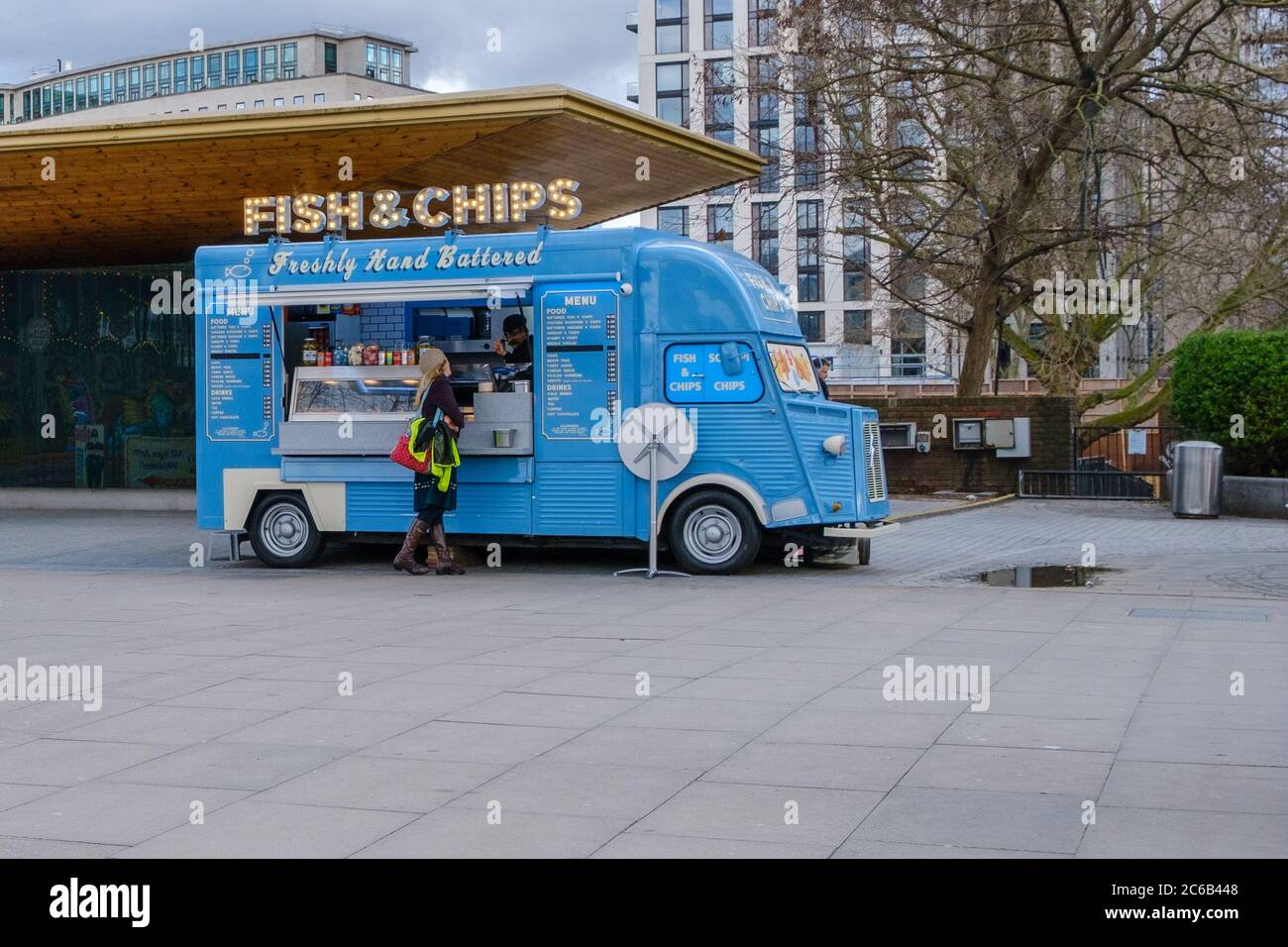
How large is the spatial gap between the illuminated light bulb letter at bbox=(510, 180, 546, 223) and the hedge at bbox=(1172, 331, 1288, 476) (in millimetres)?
12378

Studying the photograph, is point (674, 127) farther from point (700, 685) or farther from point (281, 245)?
point (700, 685)

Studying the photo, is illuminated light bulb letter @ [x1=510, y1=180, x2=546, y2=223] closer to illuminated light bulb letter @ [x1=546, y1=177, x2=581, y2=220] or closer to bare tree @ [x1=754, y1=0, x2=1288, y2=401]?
illuminated light bulb letter @ [x1=546, y1=177, x2=581, y2=220]

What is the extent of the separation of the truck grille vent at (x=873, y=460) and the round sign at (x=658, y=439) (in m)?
1.80

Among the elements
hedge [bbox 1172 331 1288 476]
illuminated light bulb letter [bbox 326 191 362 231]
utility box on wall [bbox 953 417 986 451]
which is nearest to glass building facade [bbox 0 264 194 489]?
illuminated light bulb letter [bbox 326 191 362 231]

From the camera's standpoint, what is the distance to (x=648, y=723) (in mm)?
7094

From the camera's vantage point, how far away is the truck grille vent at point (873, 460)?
1484 cm

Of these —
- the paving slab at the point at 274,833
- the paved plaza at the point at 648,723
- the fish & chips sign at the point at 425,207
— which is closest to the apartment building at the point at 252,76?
the fish & chips sign at the point at 425,207

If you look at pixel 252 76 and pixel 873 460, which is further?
pixel 252 76

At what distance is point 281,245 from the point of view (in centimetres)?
1563

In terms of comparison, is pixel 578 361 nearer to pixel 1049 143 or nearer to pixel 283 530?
pixel 283 530

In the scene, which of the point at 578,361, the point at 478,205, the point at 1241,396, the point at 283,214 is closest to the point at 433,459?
the point at 578,361

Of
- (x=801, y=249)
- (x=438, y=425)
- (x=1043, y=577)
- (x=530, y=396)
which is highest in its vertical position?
(x=801, y=249)

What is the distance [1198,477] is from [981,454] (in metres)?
5.62

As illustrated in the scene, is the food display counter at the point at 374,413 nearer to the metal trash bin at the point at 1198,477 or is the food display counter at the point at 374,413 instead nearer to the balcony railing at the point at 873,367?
the metal trash bin at the point at 1198,477
